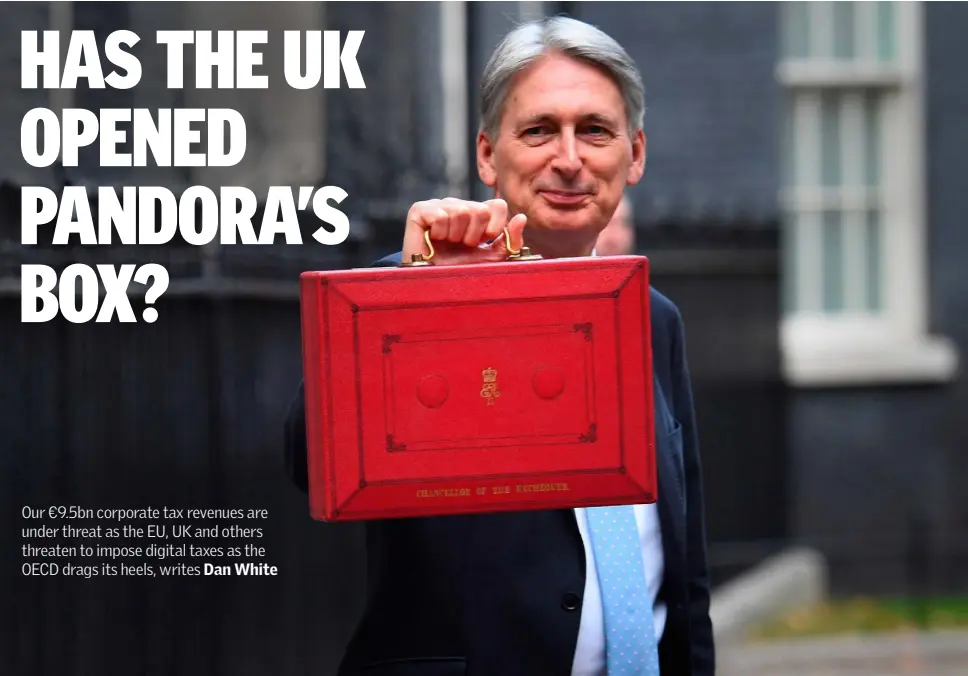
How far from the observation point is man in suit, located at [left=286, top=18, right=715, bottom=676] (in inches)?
81.4

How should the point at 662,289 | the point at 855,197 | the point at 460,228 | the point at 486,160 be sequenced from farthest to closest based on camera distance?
the point at 855,197 → the point at 662,289 → the point at 486,160 → the point at 460,228

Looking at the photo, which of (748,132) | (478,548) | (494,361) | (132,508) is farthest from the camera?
(748,132)

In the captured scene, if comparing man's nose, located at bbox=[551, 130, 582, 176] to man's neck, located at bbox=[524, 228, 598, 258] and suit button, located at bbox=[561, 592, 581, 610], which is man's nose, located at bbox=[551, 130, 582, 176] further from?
suit button, located at bbox=[561, 592, 581, 610]

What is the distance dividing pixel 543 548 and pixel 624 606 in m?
0.13

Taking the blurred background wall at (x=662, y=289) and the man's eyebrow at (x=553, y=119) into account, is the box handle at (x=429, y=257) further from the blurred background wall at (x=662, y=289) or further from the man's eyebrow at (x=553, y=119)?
the blurred background wall at (x=662, y=289)

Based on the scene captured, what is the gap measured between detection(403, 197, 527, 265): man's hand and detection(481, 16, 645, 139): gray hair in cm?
28

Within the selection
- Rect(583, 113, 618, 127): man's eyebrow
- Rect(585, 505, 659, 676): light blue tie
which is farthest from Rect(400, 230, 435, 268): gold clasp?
Rect(585, 505, 659, 676): light blue tie

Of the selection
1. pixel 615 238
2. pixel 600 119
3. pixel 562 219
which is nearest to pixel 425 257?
pixel 562 219

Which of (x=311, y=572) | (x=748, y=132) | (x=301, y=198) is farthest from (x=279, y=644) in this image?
(x=748, y=132)

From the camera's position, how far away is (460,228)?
1897 mm

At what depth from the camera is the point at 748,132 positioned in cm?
569

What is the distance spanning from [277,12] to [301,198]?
36 centimetres

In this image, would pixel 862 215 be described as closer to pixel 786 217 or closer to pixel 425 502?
pixel 786 217

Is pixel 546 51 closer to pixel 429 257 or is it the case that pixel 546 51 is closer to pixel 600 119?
pixel 600 119
